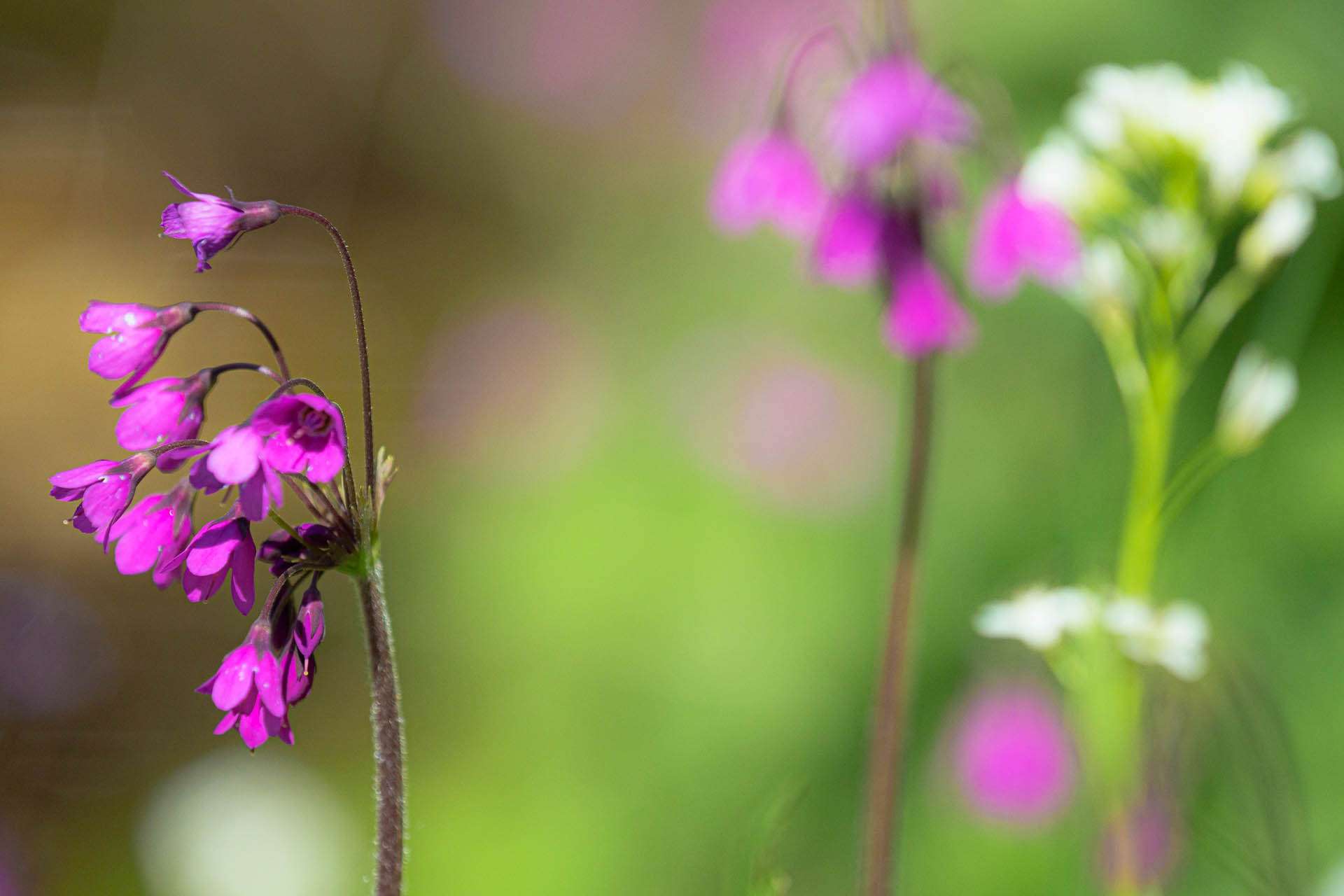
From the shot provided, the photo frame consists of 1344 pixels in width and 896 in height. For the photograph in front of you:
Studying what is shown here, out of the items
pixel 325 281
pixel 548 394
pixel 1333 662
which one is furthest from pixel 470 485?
pixel 1333 662

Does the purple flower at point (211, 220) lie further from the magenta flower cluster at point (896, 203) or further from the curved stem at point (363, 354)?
the magenta flower cluster at point (896, 203)

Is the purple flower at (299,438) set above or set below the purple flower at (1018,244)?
below

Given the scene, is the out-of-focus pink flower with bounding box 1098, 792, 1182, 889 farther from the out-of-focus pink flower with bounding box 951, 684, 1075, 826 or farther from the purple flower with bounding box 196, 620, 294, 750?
the purple flower with bounding box 196, 620, 294, 750

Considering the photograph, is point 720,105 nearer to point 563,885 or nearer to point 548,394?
point 548,394

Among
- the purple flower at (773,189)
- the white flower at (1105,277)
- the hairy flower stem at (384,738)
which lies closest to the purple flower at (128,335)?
the hairy flower stem at (384,738)

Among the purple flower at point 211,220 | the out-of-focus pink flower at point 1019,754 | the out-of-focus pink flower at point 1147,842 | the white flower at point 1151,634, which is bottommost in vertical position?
the out-of-focus pink flower at point 1019,754

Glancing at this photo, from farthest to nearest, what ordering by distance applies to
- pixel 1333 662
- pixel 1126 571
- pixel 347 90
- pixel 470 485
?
pixel 347 90 → pixel 470 485 → pixel 1333 662 → pixel 1126 571

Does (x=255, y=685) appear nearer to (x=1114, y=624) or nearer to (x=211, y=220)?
(x=211, y=220)
